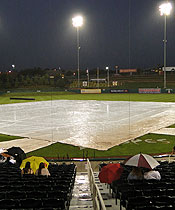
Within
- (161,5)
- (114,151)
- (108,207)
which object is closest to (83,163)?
(114,151)

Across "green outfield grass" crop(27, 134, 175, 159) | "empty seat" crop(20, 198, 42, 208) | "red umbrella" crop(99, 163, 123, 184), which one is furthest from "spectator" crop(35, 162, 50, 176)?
"green outfield grass" crop(27, 134, 175, 159)

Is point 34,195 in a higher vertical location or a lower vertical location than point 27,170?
higher

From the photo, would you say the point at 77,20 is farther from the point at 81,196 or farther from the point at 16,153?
the point at 81,196

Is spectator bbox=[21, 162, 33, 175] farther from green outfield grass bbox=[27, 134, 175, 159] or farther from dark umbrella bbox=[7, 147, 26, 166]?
green outfield grass bbox=[27, 134, 175, 159]

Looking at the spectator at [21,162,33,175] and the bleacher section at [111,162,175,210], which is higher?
the bleacher section at [111,162,175,210]

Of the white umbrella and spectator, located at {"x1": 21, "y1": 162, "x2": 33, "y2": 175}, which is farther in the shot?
spectator, located at {"x1": 21, "y1": 162, "x2": 33, "y2": 175}

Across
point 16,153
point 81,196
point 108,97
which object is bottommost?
point 81,196

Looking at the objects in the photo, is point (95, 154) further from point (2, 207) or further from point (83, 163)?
point (2, 207)

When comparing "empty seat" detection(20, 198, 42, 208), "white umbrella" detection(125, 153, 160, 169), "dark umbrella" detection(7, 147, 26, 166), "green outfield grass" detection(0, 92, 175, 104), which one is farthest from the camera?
"green outfield grass" detection(0, 92, 175, 104)

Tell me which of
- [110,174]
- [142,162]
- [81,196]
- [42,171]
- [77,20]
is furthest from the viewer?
[77,20]

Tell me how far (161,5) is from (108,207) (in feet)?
155

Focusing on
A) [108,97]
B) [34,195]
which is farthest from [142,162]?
[108,97]

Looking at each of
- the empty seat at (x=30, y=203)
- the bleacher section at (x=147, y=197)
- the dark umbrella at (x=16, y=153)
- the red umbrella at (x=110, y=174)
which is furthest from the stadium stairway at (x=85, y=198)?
the dark umbrella at (x=16, y=153)

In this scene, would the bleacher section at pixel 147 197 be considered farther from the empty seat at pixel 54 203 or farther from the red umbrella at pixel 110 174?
the empty seat at pixel 54 203
